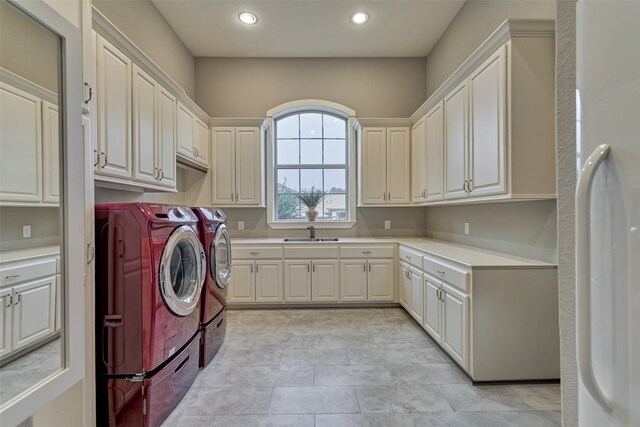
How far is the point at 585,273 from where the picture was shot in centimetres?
64

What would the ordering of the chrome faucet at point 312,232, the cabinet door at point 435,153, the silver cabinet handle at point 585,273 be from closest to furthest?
the silver cabinet handle at point 585,273
the cabinet door at point 435,153
the chrome faucet at point 312,232

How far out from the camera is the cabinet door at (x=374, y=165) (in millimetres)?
3977

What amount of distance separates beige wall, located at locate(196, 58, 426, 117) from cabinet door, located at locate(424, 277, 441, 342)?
2.58 meters

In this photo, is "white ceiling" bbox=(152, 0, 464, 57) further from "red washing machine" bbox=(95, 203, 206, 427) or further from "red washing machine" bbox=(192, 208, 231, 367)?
"red washing machine" bbox=(95, 203, 206, 427)

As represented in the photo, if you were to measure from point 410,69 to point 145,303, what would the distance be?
4.30m

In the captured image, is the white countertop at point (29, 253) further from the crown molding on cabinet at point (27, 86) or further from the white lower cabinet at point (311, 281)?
the white lower cabinet at point (311, 281)

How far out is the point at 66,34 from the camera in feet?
3.67

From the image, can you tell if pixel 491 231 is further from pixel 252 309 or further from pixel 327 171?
pixel 252 309

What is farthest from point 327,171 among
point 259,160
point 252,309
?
point 252,309

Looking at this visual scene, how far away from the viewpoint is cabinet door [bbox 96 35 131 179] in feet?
6.26

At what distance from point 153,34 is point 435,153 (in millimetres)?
3268

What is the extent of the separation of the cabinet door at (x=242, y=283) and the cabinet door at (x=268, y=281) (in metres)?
0.08

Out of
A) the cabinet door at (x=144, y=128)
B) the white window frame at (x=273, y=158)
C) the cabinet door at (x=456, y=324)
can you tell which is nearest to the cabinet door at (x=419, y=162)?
the white window frame at (x=273, y=158)

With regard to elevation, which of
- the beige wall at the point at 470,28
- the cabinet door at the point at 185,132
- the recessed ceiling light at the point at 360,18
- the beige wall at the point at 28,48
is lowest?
the beige wall at the point at 28,48
